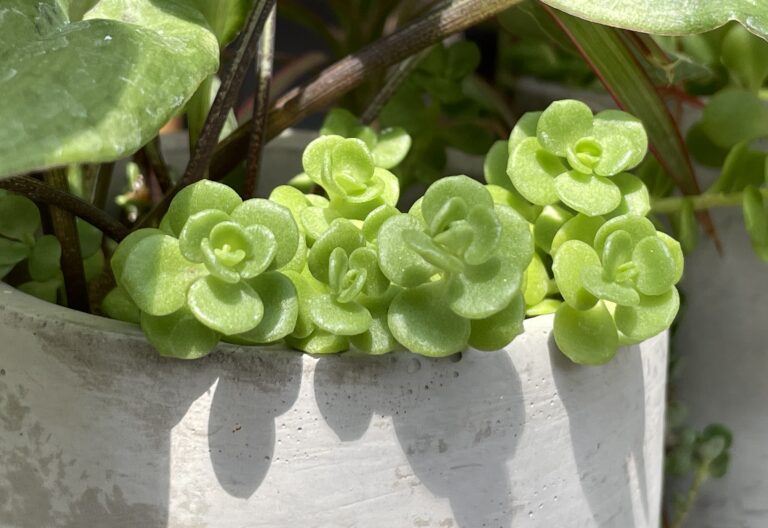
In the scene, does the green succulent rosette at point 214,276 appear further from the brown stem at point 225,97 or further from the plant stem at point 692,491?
the plant stem at point 692,491

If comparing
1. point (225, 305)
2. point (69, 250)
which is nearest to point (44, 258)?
point (69, 250)

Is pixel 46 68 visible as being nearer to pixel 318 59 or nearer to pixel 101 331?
pixel 101 331

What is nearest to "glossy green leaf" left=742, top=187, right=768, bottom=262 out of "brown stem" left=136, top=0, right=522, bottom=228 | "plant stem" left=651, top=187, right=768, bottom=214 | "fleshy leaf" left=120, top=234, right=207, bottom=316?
"plant stem" left=651, top=187, right=768, bottom=214

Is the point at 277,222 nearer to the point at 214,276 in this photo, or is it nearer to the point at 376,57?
the point at 214,276

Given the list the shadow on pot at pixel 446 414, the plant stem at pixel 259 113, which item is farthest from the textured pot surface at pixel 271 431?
the plant stem at pixel 259 113

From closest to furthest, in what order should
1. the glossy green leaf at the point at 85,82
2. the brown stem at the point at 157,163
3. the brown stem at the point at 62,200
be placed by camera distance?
the glossy green leaf at the point at 85,82 → the brown stem at the point at 62,200 → the brown stem at the point at 157,163

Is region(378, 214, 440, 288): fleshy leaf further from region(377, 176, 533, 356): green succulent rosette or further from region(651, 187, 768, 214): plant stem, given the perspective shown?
region(651, 187, 768, 214): plant stem
